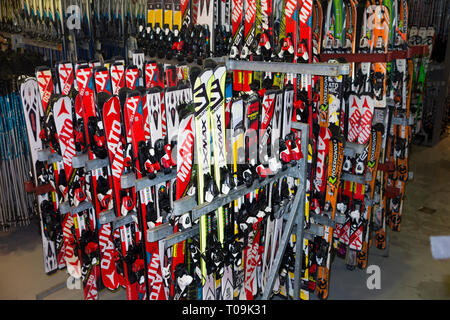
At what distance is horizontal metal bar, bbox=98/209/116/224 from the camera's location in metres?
2.12

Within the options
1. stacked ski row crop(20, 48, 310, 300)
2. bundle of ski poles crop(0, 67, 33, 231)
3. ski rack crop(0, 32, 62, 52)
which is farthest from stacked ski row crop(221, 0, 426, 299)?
ski rack crop(0, 32, 62, 52)

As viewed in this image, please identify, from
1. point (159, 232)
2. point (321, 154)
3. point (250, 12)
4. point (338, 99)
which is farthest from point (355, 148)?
point (159, 232)

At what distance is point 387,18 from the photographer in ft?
9.08

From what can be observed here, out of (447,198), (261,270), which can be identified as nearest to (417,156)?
(447,198)

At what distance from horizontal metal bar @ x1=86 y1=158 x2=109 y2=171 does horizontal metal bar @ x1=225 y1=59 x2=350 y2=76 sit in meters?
0.94

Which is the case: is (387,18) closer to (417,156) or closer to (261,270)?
(261,270)

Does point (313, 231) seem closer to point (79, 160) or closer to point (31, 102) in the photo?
point (79, 160)

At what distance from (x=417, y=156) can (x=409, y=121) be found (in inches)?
135

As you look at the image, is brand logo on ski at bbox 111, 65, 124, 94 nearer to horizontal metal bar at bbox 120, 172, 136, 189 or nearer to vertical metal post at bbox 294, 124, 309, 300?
horizontal metal bar at bbox 120, 172, 136, 189

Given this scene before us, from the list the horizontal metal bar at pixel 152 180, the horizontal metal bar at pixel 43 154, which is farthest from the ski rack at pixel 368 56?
the horizontal metal bar at pixel 43 154

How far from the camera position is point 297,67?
6.56ft

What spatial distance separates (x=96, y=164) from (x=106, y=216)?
11.8 inches

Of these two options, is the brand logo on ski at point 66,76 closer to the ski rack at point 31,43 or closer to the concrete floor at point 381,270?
the concrete floor at point 381,270

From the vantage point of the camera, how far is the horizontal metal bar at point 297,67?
1876 millimetres
